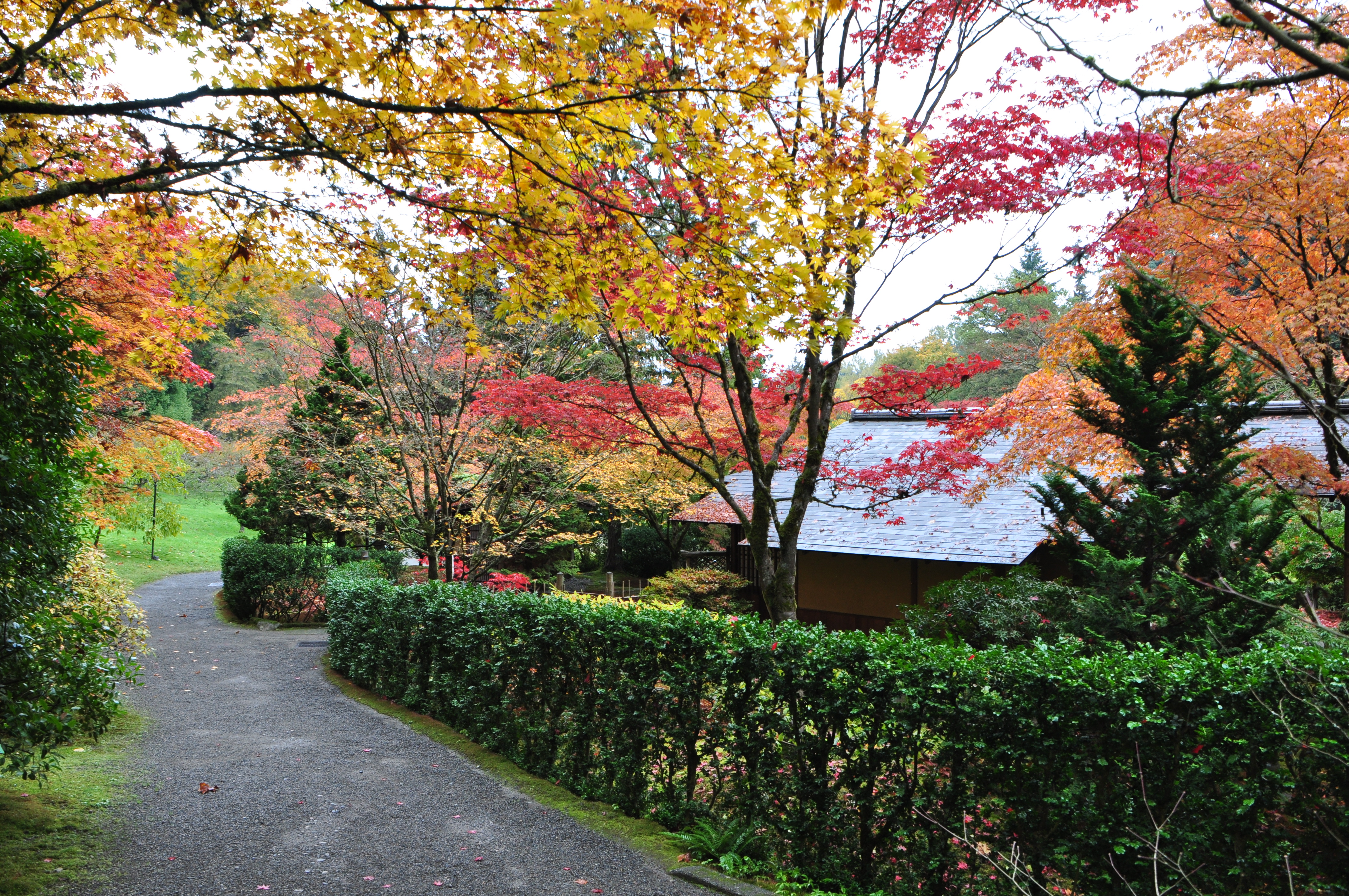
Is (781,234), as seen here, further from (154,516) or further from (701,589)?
(154,516)

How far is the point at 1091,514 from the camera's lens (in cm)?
715

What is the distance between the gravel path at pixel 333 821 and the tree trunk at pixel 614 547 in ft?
49.7

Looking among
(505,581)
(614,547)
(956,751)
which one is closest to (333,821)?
(956,751)

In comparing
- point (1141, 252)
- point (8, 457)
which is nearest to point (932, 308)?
point (1141, 252)

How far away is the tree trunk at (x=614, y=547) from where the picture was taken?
24297 millimetres

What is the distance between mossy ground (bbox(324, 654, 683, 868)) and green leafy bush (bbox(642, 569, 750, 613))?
264 inches

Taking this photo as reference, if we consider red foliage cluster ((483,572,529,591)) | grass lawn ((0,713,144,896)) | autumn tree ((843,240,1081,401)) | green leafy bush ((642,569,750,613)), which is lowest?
grass lawn ((0,713,144,896))

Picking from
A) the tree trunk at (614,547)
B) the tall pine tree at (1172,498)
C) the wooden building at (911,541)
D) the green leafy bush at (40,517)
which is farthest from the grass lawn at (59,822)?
the tree trunk at (614,547)

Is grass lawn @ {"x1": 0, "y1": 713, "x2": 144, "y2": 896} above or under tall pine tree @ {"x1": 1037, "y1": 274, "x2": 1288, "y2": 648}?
under

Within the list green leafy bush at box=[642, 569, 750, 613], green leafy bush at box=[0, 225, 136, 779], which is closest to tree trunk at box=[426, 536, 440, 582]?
green leafy bush at box=[642, 569, 750, 613]

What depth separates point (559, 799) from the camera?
605 cm

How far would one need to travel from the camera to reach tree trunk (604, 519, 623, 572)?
2430 centimetres

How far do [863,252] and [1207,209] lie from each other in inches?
160

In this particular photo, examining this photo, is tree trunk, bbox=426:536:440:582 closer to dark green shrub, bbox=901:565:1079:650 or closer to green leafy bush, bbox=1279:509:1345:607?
dark green shrub, bbox=901:565:1079:650
